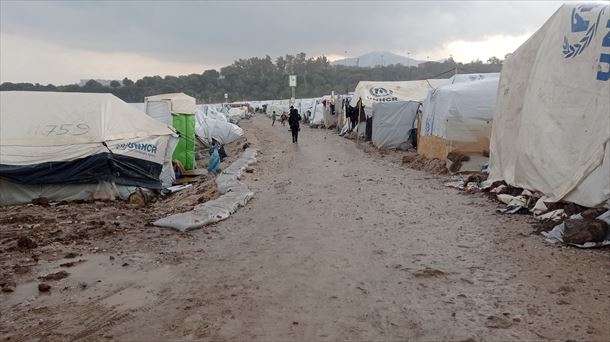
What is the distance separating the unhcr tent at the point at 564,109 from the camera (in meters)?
6.92

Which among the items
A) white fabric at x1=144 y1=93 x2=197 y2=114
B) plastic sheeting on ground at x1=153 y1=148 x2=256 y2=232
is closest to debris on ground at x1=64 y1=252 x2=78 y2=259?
plastic sheeting on ground at x1=153 y1=148 x2=256 y2=232

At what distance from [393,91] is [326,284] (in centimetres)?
2200

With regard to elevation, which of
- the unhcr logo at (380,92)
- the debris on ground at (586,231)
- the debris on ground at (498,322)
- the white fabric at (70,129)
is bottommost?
the debris on ground at (498,322)

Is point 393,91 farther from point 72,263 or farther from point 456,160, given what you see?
point 72,263

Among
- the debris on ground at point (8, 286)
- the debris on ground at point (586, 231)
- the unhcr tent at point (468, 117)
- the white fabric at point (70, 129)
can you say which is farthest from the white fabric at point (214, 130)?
the debris on ground at point (586, 231)

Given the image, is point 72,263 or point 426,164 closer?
point 72,263

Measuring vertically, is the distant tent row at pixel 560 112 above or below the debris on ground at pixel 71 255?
above

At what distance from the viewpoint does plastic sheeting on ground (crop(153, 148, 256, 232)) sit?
7688mm

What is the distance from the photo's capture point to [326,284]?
4.99 meters

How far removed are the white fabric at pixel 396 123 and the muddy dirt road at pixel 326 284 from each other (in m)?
12.2

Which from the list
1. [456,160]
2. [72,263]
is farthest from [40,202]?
[456,160]

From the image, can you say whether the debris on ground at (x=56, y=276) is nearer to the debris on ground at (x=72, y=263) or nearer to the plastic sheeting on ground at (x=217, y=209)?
the debris on ground at (x=72, y=263)

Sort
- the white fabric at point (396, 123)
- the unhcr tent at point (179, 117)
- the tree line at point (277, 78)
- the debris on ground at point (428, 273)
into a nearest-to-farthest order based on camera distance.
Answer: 1. the debris on ground at point (428, 273)
2. the unhcr tent at point (179, 117)
3. the white fabric at point (396, 123)
4. the tree line at point (277, 78)

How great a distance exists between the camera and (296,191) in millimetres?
10922
